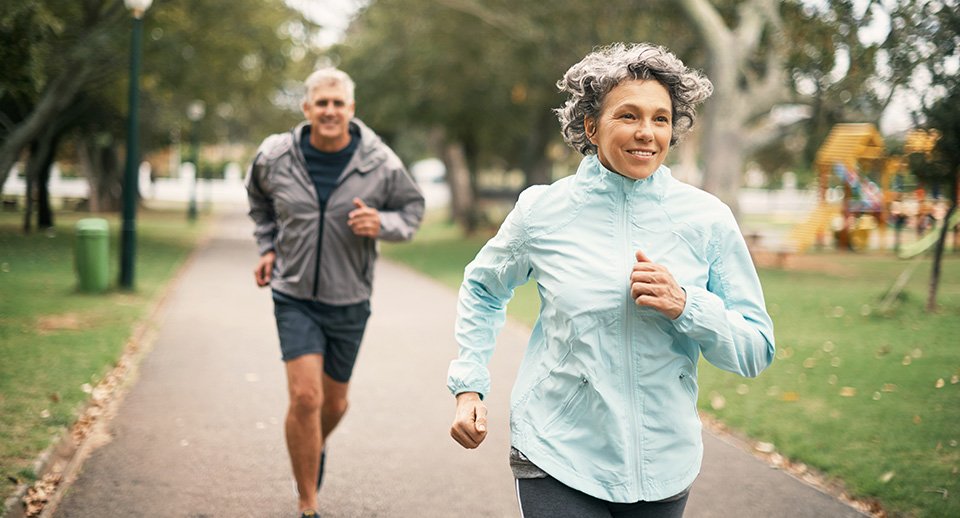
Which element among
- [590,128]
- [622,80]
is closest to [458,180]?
[590,128]

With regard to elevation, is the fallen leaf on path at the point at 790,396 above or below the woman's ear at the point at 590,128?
below

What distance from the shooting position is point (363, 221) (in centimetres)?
459

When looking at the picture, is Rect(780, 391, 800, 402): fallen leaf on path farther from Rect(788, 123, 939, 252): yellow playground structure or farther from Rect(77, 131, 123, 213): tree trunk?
Rect(77, 131, 123, 213): tree trunk

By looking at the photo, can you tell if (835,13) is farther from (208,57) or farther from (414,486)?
(208,57)

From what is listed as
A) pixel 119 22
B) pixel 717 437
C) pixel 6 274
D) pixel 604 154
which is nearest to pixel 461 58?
pixel 119 22

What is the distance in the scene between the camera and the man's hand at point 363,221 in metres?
4.59

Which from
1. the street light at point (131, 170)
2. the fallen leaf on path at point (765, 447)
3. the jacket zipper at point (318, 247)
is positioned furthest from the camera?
the street light at point (131, 170)

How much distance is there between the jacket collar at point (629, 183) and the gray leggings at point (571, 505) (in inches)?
30.3

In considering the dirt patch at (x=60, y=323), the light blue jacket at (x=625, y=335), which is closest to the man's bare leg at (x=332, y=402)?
the light blue jacket at (x=625, y=335)

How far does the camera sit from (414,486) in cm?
543

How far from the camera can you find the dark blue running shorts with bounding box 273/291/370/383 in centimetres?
448

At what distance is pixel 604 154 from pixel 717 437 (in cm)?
457

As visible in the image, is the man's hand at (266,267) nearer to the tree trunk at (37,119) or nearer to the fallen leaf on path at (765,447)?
the fallen leaf on path at (765,447)

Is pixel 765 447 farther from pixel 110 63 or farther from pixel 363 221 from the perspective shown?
pixel 110 63
